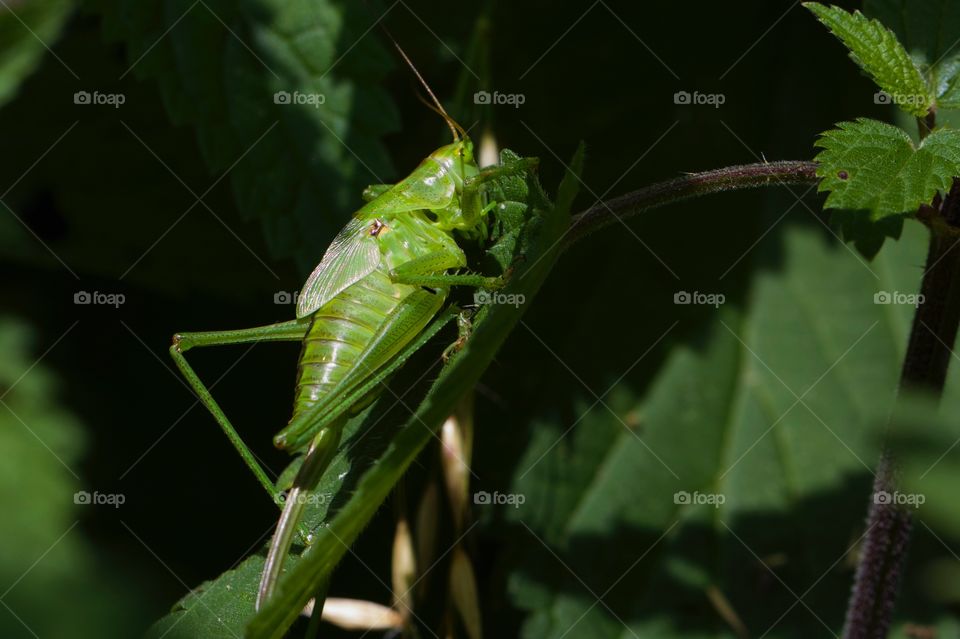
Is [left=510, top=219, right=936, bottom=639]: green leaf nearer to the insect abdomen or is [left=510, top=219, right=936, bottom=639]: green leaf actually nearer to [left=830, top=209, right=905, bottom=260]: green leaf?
the insect abdomen

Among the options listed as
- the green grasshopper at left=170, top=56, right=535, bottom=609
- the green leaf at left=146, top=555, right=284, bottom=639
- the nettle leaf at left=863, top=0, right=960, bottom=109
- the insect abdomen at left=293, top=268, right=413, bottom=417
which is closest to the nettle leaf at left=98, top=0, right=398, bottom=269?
the green grasshopper at left=170, top=56, right=535, bottom=609

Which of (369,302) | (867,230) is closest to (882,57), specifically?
(867,230)

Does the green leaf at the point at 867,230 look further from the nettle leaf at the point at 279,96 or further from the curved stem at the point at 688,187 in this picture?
the nettle leaf at the point at 279,96

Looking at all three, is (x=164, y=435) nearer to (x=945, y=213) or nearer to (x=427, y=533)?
(x=427, y=533)

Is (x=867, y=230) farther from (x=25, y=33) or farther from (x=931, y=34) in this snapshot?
(x=25, y=33)

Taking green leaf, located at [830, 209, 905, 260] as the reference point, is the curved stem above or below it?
above

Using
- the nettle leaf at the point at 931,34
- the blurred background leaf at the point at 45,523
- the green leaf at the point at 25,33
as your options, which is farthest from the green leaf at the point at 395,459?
the green leaf at the point at 25,33
